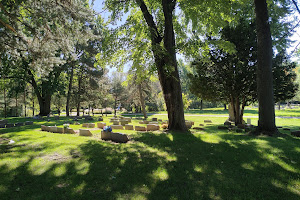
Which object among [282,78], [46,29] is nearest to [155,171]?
[46,29]

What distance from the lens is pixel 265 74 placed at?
7.74 meters

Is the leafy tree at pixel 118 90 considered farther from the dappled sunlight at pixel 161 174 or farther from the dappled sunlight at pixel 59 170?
the dappled sunlight at pixel 161 174

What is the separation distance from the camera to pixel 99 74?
92.2 feet

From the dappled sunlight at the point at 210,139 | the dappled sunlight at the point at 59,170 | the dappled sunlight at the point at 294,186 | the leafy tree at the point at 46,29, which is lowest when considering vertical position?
the dappled sunlight at the point at 294,186

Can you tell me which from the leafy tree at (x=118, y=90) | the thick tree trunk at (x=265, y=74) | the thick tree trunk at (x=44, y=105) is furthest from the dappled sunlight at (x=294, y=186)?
the leafy tree at (x=118, y=90)

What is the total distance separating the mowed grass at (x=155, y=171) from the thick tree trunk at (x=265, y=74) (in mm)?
1374

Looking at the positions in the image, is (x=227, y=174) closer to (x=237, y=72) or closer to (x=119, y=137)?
(x=119, y=137)

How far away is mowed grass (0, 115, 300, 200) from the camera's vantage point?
3398 millimetres

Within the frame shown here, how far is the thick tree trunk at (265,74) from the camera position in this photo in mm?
7703

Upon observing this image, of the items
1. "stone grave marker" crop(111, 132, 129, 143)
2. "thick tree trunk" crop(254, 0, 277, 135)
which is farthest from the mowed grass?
"thick tree trunk" crop(254, 0, 277, 135)

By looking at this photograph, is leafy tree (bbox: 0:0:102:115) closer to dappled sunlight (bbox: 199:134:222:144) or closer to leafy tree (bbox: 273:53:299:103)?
dappled sunlight (bbox: 199:134:222:144)

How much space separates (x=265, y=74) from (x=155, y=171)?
6398 millimetres

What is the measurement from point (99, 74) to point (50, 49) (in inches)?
770

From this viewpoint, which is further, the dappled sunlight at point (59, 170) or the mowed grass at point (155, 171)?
the dappled sunlight at point (59, 170)
